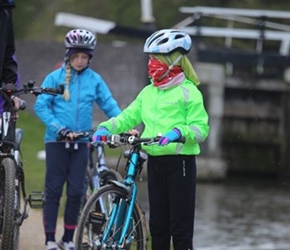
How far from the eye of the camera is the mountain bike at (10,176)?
23.1ft

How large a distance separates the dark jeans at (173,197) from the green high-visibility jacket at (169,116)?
75mm

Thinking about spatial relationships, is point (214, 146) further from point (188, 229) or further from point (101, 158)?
point (188, 229)

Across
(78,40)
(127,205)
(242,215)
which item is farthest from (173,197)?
(242,215)

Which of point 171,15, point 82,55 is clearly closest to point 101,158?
point 82,55

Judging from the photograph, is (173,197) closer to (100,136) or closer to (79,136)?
(100,136)

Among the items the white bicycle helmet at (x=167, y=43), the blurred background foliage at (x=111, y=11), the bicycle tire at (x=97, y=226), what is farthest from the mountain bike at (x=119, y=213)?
the blurred background foliage at (x=111, y=11)

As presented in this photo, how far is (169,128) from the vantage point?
23.9ft

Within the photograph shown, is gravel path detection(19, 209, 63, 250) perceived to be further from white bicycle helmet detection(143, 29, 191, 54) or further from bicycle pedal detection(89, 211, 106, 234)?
white bicycle helmet detection(143, 29, 191, 54)

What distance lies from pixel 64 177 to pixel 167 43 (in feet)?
6.44

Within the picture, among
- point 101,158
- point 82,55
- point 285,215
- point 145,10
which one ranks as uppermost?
point 145,10

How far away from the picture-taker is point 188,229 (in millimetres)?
7281

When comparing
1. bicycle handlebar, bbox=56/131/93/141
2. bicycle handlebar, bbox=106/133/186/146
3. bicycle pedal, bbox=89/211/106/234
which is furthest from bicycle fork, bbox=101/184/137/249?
bicycle handlebar, bbox=56/131/93/141

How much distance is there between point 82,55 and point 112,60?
1690 cm

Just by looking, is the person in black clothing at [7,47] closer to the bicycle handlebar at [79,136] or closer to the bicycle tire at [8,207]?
the bicycle tire at [8,207]
